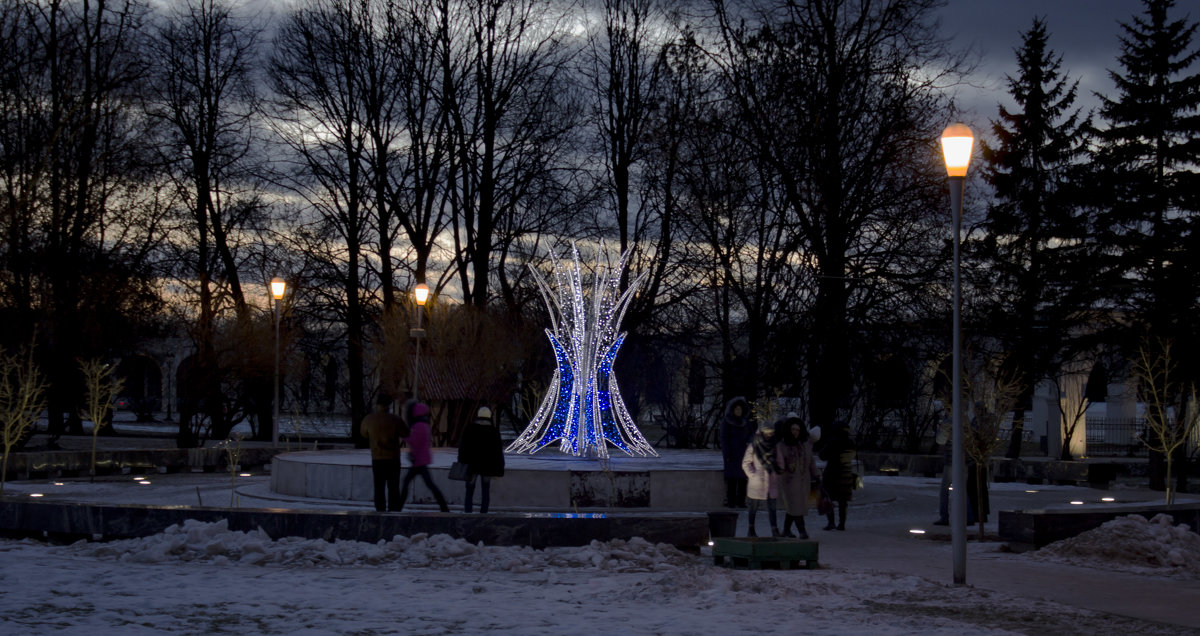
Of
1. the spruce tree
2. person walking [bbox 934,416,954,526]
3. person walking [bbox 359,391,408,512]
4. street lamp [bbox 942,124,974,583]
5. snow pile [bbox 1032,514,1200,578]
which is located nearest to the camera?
street lamp [bbox 942,124,974,583]

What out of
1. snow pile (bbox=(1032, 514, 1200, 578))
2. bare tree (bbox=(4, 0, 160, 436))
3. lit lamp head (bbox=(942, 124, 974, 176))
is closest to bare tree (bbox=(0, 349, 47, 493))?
bare tree (bbox=(4, 0, 160, 436))

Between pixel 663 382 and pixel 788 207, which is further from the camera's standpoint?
pixel 663 382

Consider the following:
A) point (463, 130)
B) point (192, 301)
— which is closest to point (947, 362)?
point (463, 130)

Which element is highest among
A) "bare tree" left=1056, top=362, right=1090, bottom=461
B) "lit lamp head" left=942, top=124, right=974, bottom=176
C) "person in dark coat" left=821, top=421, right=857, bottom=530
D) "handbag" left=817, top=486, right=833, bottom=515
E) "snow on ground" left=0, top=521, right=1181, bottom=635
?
"lit lamp head" left=942, top=124, right=974, bottom=176

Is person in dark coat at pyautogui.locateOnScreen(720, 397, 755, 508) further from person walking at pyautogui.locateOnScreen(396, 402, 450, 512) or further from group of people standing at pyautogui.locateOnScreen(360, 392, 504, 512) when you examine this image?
person walking at pyautogui.locateOnScreen(396, 402, 450, 512)

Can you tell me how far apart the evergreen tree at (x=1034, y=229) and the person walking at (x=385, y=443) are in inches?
746

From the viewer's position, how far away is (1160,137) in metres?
34.0

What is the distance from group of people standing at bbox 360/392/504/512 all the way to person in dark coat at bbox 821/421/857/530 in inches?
188

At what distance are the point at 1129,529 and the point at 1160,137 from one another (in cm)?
2341

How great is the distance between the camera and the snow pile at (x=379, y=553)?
40.2 feet

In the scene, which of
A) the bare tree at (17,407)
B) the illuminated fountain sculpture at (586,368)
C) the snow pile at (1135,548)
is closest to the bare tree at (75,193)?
the bare tree at (17,407)

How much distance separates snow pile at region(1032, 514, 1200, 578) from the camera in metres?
13.1

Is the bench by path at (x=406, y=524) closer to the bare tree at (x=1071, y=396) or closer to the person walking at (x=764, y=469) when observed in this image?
the person walking at (x=764, y=469)

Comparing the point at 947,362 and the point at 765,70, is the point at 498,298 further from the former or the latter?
the point at 947,362
